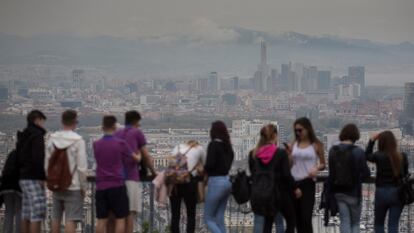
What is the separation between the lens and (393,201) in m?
7.86

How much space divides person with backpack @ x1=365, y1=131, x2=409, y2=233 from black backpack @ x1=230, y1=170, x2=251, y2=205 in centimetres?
120

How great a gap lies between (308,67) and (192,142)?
328 feet

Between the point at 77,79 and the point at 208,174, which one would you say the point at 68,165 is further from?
the point at 77,79

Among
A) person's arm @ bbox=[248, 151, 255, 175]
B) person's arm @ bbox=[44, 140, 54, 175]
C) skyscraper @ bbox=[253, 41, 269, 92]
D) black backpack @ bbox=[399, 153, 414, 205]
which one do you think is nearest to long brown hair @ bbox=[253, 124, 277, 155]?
person's arm @ bbox=[248, 151, 255, 175]

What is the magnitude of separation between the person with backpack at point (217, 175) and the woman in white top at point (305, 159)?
2.09ft

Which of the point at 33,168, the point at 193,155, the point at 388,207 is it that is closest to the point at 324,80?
the point at 388,207

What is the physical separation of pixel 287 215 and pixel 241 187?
0.53 m

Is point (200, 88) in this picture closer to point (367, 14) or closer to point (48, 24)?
point (48, 24)

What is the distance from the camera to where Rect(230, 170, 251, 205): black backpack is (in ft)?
26.1

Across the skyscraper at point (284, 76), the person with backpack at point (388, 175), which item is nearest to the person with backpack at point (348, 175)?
the person with backpack at point (388, 175)

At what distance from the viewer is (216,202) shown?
8078mm

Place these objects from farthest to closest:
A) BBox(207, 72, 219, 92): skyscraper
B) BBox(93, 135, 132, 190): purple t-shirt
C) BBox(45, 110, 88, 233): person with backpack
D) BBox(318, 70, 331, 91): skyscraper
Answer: BBox(318, 70, 331, 91): skyscraper, BBox(207, 72, 219, 92): skyscraper, BBox(45, 110, 88, 233): person with backpack, BBox(93, 135, 132, 190): purple t-shirt

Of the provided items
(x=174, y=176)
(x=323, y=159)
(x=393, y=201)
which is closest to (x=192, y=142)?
(x=174, y=176)

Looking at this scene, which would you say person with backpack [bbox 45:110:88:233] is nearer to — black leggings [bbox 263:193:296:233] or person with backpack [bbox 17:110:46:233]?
person with backpack [bbox 17:110:46:233]
